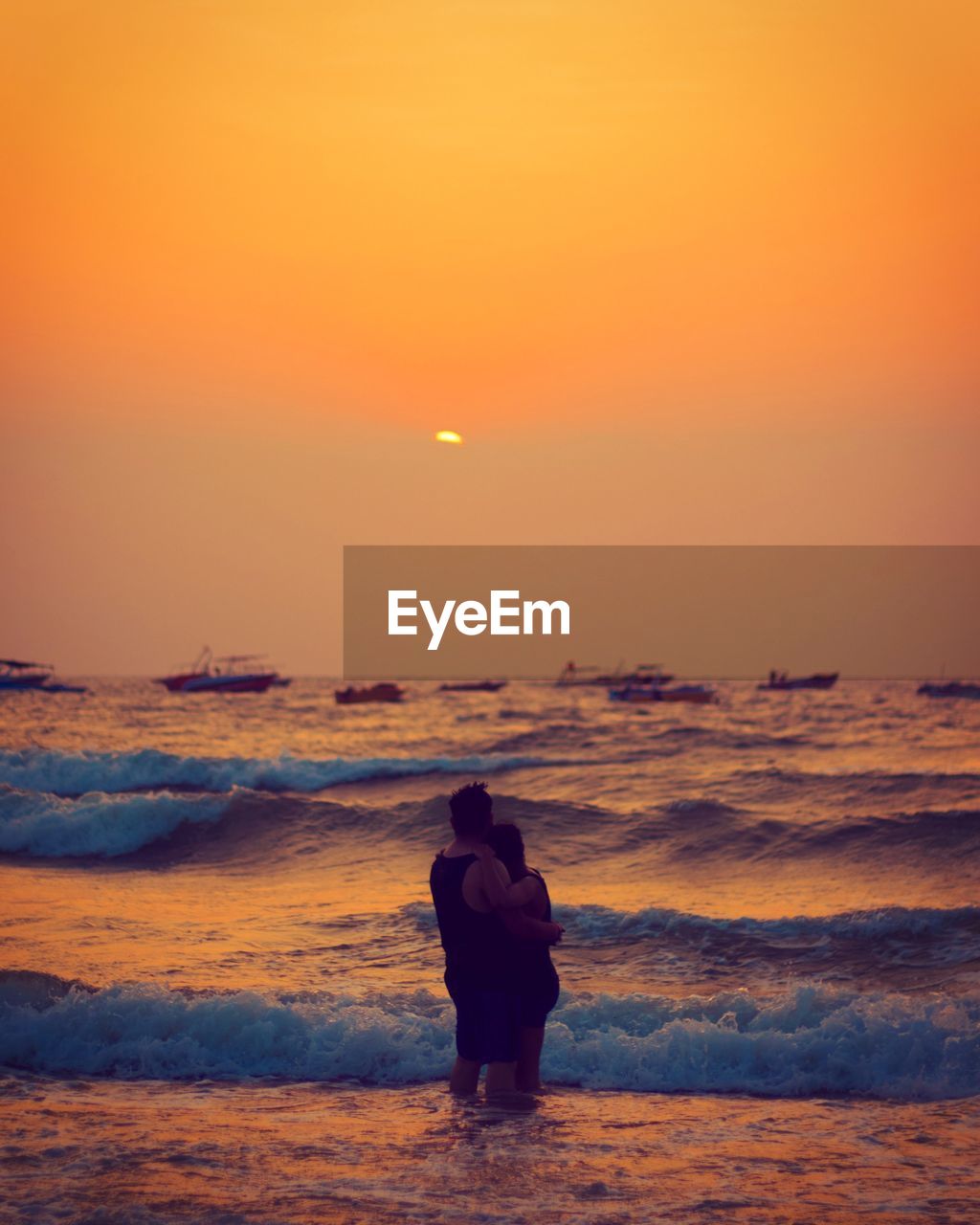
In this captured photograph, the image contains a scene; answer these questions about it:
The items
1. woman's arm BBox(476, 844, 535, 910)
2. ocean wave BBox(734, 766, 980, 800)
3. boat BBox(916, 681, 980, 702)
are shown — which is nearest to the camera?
woman's arm BBox(476, 844, 535, 910)

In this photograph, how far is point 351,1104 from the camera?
27.3ft

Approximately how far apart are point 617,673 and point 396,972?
122147 millimetres

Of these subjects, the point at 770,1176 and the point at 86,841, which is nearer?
the point at 770,1176

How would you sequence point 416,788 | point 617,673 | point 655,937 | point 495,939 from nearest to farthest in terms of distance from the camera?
point 495,939, point 655,937, point 416,788, point 617,673

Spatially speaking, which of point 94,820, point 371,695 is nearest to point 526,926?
point 94,820

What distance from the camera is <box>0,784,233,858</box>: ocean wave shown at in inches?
905

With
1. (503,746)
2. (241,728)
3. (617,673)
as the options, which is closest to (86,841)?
(503,746)

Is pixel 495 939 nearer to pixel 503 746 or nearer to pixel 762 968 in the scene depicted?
pixel 762 968

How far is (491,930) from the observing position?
751 centimetres

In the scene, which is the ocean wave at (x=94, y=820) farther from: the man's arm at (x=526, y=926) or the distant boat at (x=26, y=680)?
the distant boat at (x=26, y=680)

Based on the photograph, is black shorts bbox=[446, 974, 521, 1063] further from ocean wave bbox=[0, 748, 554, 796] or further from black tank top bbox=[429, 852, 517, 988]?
ocean wave bbox=[0, 748, 554, 796]

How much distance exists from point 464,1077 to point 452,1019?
1701 mm

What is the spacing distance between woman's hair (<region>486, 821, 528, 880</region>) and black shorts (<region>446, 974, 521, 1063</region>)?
716 mm

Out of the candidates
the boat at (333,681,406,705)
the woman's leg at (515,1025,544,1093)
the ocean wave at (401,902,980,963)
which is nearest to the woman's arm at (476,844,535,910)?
the woman's leg at (515,1025,544,1093)
